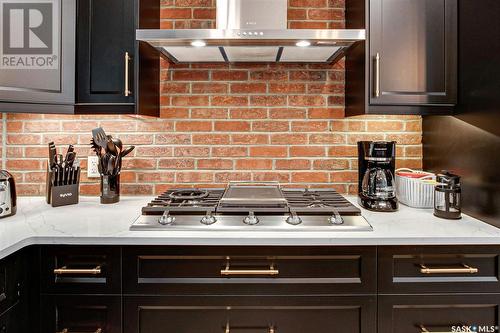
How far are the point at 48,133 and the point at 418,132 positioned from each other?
220 centimetres

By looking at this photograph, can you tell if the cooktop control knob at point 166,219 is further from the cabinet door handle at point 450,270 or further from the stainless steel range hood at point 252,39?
the cabinet door handle at point 450,270

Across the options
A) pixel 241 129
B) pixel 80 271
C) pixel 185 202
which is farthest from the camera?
pixel 241 129

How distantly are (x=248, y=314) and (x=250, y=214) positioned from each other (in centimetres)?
38

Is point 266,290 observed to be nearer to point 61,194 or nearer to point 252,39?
point 252,39

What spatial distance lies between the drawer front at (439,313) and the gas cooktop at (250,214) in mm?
310

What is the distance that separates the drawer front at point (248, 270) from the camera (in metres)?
1.30

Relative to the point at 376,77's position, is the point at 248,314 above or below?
below

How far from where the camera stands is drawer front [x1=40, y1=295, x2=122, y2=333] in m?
1.30

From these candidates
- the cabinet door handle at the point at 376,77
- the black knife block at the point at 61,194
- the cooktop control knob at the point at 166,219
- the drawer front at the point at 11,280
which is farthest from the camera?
the black knife block at the point at 61,194

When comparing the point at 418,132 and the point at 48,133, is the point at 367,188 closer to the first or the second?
the point at 418,132

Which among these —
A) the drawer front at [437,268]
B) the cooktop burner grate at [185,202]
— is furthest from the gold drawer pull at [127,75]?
the drawer front at [437,268]

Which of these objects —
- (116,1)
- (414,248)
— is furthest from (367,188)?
(116,1)

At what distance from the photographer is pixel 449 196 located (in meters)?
1.53
